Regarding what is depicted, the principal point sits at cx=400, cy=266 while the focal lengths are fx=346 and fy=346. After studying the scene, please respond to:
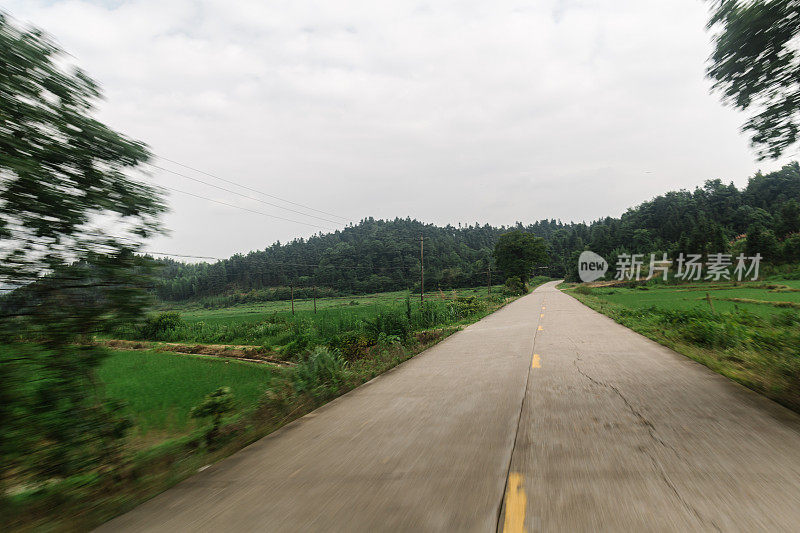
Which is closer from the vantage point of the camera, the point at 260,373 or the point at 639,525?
the point at 639,525

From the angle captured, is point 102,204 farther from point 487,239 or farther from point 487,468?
point 487,239

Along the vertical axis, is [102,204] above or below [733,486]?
above

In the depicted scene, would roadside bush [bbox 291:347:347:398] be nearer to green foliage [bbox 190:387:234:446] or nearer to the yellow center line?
green foliage [bbox 190:387:234:446]

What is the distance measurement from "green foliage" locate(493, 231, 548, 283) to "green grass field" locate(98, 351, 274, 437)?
53.3 meters

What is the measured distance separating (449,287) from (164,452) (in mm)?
74460

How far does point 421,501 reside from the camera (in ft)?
8.13

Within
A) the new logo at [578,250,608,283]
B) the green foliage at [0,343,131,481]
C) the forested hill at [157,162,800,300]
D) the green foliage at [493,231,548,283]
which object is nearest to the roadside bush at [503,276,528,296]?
the green foliage at [493,231,548,283]

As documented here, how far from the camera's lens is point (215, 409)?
465 cm

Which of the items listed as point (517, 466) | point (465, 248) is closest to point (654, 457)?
point (517, 466)

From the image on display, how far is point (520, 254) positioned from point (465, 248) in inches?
1994

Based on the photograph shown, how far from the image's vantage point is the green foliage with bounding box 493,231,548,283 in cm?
6031

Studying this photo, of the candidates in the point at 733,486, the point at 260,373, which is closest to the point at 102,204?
the point at 733,486

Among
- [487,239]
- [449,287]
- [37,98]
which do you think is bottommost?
[449,287]

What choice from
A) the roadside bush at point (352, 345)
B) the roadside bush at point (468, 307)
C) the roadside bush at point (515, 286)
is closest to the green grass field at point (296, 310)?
the roadside bush at point (468, 307)
